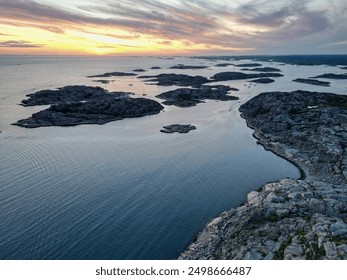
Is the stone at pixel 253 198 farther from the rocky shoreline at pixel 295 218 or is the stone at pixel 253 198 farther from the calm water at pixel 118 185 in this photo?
the calm water at pixel 118 185

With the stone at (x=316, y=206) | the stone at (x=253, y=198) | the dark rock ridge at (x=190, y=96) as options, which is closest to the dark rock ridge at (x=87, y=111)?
the dark rock ridge at (x=190, y=96)

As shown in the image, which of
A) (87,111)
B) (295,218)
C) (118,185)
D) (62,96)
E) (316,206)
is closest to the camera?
(295,218)

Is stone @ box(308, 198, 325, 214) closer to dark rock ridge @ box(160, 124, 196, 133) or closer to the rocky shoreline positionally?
the rocky shoreline

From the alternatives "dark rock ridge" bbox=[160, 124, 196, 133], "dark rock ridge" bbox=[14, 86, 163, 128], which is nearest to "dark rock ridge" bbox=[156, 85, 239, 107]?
"dark rock ridge" bbox=[14, 86, 163, 128]

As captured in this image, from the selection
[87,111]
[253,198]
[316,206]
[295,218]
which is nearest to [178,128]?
[87,111]

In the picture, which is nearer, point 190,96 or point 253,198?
point 253,198

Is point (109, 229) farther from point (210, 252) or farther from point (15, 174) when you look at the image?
point (15, 174)

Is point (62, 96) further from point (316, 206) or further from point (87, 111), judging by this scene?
point (316, 206)
